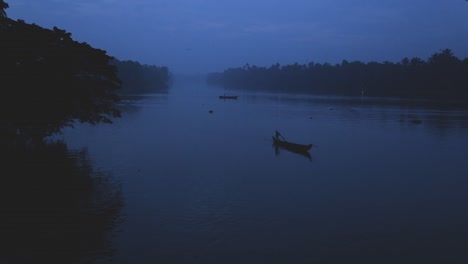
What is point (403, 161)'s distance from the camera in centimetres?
3316

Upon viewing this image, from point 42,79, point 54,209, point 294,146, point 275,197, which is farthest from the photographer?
point 294,146

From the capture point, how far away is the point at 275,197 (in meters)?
23.0

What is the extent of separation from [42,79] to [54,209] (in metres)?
10.1

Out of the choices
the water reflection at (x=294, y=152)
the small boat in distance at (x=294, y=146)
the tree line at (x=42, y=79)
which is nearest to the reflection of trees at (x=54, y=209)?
the tree line at (x=42, y=79)

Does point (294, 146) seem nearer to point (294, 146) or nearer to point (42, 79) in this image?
point (294, 146)

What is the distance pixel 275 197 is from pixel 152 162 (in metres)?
11.1

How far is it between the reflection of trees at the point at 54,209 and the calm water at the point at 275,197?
348mm

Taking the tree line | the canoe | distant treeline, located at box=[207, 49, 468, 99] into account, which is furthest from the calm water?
distant treeline, located at box=[207, 49, 468, 99]

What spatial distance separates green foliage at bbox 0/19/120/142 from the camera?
86.0ft

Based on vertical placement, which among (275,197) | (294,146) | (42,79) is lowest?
(275,197)

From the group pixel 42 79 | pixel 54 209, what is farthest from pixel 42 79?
pixel 54 209

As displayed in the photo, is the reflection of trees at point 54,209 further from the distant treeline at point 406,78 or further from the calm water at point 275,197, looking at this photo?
the distant treeline at point 406,78

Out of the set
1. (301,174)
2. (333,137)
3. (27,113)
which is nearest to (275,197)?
(301,174)

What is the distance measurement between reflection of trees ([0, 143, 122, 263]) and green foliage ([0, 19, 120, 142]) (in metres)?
2.66
